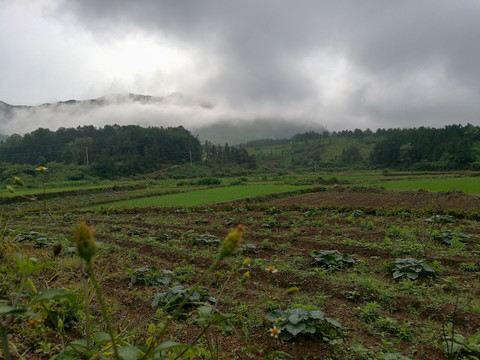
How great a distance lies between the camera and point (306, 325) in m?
3.67

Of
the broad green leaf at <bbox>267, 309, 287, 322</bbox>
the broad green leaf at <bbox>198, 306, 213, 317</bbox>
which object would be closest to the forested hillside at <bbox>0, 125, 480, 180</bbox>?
the broad green leaf at <bbox>267, 309, 287, 322</bbox>

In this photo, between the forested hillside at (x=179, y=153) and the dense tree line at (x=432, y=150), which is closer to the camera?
the dense tree line at (x=432, y=150)

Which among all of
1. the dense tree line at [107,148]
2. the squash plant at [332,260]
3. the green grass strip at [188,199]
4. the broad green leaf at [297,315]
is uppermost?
the dense tree line at [107,148]

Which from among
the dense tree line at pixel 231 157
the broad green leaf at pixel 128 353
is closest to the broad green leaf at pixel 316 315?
the broad green leaf at pixel 128 353

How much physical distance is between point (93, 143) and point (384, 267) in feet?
284

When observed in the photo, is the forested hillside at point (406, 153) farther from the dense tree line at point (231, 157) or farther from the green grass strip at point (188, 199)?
the green grass strip at point (188, 199)

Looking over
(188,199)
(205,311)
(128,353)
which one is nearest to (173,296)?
(205,311)

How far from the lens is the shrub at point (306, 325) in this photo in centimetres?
357

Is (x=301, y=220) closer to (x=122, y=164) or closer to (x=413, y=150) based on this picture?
(x=122, y=164)

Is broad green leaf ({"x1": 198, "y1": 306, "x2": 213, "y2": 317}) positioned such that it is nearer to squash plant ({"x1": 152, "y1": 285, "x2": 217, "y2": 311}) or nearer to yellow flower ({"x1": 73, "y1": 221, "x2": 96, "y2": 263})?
yellow flower ({"x1": 73, "y1": 221, "x2": 96, "y2": 263})

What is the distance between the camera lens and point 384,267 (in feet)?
21.6

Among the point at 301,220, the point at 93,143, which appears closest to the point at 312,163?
the point at 93,143

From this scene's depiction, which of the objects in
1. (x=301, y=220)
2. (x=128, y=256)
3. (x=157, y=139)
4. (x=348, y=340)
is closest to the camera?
(x=348, y=340)

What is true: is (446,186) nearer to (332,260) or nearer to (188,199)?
(188,199)
